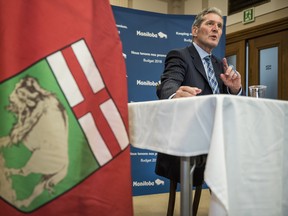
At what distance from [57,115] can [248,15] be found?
4219 mm

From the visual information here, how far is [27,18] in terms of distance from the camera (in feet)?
3.16

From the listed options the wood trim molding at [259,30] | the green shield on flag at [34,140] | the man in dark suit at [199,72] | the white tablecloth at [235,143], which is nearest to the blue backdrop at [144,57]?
the man in dark suit at [199,72]

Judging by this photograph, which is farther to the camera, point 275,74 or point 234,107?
point 275,74

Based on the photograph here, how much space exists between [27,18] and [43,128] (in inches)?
13.6

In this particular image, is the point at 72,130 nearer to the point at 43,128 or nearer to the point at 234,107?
the point at 43,128

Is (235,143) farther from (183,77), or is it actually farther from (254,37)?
(254,37)

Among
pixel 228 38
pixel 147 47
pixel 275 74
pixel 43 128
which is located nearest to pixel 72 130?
pixel 43 128

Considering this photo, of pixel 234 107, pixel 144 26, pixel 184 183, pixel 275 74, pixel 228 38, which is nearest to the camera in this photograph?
pixel 234 107

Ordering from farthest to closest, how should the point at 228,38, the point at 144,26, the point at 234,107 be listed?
the point at 228,38 → the point at 144,26 → the point at 234,107

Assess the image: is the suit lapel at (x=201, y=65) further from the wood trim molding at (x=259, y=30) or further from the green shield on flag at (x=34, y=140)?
the wood trim molding at (x=259, y=30)

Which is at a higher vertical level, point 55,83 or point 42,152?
point 55,83

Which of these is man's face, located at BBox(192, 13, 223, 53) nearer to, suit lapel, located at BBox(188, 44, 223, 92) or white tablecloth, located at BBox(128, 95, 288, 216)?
suit lapel, located at BBox(188, 44, 223, 92)

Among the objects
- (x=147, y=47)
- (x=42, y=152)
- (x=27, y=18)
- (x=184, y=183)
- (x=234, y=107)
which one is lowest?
(x=184, y=183)

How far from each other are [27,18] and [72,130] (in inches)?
14.8
